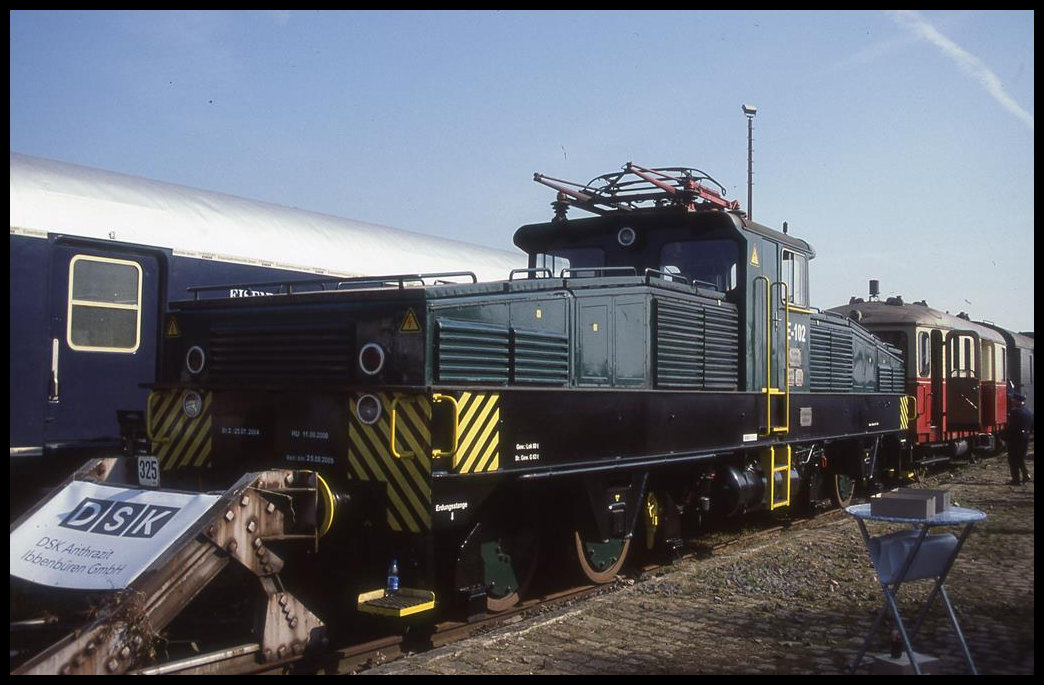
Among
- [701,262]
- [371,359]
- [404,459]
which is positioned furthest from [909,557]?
[701,262]

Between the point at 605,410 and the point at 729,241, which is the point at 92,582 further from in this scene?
the point at 729,241

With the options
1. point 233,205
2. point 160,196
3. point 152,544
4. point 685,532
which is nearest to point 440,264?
point 233,205

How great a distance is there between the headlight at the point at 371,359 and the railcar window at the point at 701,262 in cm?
422

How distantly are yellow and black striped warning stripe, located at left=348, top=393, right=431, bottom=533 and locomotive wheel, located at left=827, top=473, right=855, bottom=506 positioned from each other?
27.3ft

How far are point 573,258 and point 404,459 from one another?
4.49m

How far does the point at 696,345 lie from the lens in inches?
352

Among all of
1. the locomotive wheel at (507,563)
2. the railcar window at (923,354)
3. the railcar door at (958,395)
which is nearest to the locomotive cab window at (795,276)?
the locomotive wheel at (507,563)

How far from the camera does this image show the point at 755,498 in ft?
31.9

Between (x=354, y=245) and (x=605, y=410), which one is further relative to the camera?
(x=354, y=245)

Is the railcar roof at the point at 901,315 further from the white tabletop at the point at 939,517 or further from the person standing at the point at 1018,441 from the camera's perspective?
the white tabletop at the point at 939,517

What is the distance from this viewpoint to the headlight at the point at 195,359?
7.32 meters

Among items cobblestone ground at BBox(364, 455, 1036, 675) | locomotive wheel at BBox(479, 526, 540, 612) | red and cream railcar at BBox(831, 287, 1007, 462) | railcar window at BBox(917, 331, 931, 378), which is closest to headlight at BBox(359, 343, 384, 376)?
locomotive wheel at BBox(479, 526, 540, 612)

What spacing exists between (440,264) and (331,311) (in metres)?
7.42

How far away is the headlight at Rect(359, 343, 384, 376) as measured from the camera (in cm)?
622
